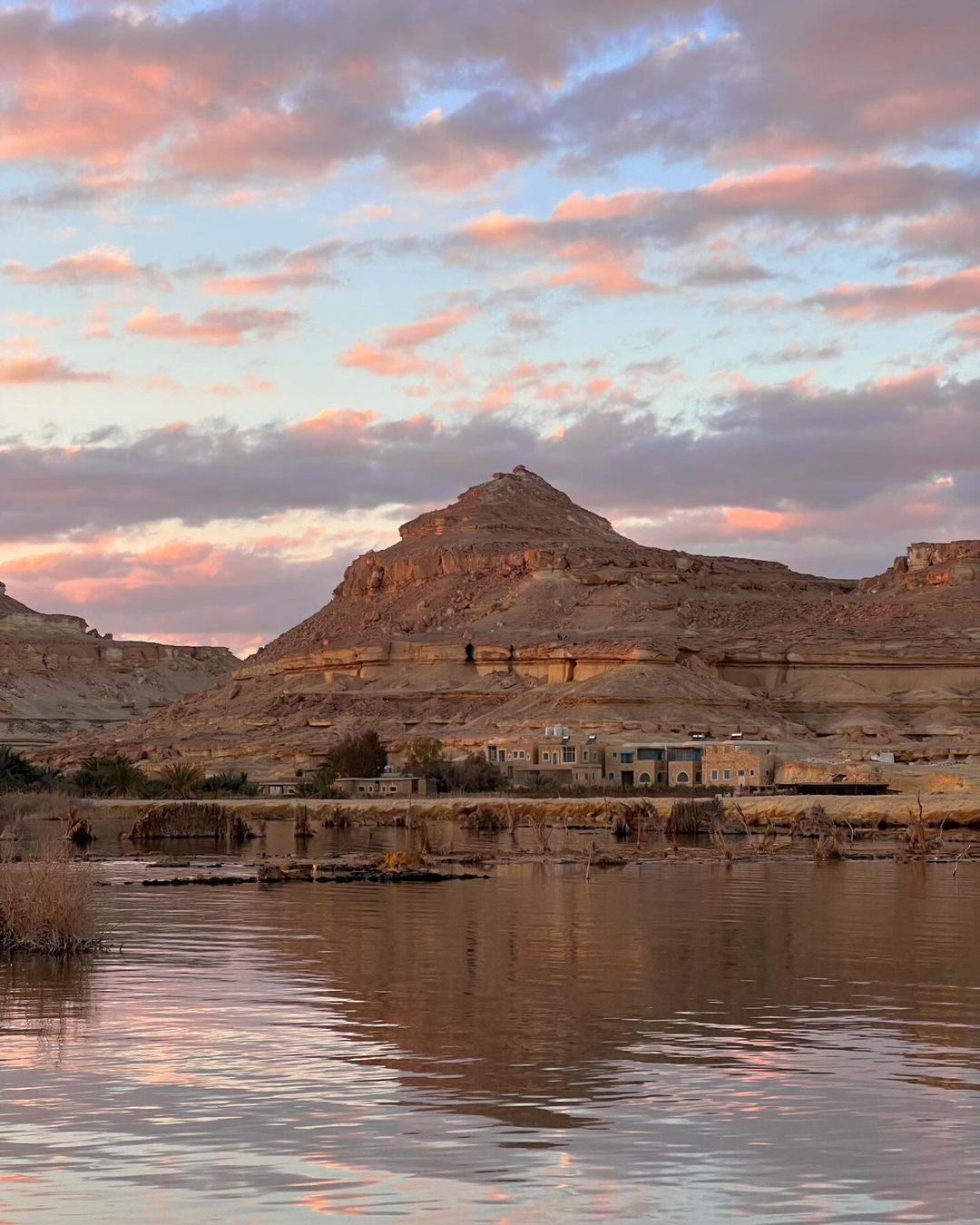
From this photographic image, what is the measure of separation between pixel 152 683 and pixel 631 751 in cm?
9922

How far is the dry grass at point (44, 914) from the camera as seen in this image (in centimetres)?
1978

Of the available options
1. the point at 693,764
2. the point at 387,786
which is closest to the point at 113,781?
the point at 387,786

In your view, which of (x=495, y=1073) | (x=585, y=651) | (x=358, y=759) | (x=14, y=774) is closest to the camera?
(x=495, y=1073)

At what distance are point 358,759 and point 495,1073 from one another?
72.5 meters

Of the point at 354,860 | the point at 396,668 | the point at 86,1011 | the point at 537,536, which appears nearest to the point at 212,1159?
the point at 86,1011

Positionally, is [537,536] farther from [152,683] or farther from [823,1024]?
[823,1024]

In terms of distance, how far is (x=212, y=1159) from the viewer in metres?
10.2

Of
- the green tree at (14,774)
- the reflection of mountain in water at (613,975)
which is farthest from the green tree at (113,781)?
the reflection of mountain in water at (613,975)

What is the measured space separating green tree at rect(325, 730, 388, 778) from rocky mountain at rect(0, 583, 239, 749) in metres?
58.3

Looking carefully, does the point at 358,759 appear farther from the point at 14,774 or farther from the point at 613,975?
the point at 613,975

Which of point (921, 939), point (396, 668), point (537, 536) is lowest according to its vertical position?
point (921, 939)

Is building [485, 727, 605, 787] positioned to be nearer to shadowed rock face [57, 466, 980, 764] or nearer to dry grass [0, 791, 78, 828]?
shadowed rock face [57, 466, 980, 764]

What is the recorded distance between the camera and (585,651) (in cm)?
11400

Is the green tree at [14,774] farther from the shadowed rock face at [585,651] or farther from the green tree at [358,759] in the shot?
the shadowed rock face at [585,651]
